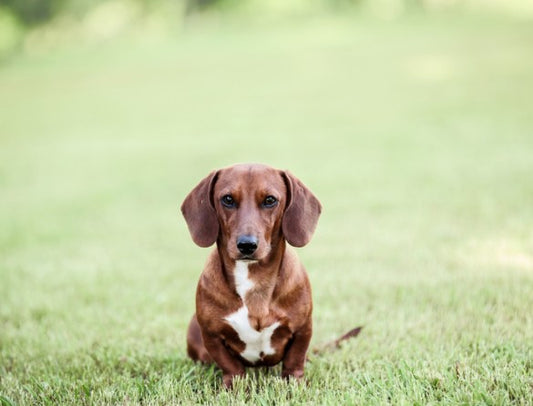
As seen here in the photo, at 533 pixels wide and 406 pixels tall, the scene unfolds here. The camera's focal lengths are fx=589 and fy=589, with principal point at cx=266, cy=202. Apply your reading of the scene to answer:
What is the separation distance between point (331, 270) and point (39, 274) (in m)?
3.54

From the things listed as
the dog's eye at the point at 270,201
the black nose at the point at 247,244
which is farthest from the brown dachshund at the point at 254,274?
the black nose at the point at 247,244

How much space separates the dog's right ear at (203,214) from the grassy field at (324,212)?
0.93 m

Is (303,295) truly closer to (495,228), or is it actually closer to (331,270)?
(331,270)

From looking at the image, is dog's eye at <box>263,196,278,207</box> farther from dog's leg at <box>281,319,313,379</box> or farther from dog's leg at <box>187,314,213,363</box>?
dog's leg at <box>187,314,213,363</box>

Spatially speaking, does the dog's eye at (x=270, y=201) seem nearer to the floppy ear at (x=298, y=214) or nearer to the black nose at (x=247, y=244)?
the floppy ear at (x=298, y=214)

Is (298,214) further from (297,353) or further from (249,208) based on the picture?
(297,353)

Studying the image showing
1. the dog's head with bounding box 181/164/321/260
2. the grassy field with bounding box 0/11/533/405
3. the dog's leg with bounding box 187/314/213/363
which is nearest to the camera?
the dog's head with bounding box 181/164/321/260

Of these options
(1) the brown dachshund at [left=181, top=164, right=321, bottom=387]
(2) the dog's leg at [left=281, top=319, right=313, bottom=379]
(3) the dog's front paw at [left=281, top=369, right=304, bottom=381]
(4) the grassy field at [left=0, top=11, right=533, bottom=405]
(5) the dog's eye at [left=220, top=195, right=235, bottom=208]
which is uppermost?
(5) the dog's eye at [left=220, top=195, right=235, bottom=208]

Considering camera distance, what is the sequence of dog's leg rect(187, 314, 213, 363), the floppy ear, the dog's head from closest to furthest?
1. the dog's head
2. the floppy ear
3. dog's leg rect(187, 314, 213, 363)

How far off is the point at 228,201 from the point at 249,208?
17 centimetres

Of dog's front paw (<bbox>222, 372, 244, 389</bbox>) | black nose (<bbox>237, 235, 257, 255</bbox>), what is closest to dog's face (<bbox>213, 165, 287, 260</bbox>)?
black nose (<bbox>237, 235, 257, 255</bbox>)

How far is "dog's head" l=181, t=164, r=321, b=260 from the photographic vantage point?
11.7 ft

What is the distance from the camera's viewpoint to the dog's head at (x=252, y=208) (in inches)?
140

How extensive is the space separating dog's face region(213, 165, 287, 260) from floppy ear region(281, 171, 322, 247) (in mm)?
42
